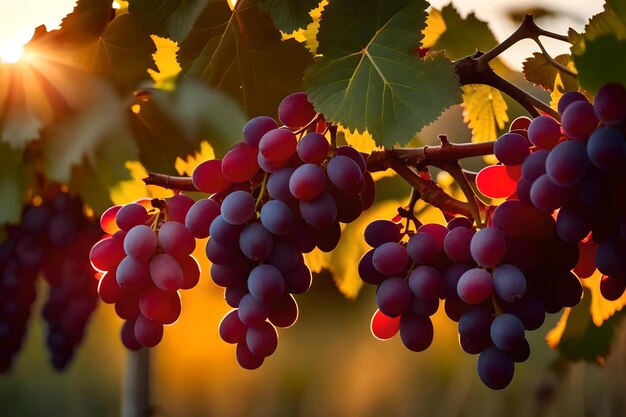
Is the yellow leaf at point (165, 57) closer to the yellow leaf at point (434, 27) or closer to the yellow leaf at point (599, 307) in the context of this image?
the yellow leaf at point (434, 27)

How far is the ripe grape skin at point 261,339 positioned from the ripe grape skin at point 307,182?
0.32 feet

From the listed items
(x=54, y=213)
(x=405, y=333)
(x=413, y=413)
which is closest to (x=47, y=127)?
(x=54, y=213)

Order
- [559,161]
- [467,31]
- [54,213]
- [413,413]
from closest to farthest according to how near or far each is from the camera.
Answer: [559,161], [467,31], [54,213], [413,413]

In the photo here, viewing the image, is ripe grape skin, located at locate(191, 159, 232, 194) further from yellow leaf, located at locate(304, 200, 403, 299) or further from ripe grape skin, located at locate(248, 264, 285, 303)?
yellow leaf, located at locate(304, 200, 403, 299)

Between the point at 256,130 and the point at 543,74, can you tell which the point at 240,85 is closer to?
the point at 256,130

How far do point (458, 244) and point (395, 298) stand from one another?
0.05 m

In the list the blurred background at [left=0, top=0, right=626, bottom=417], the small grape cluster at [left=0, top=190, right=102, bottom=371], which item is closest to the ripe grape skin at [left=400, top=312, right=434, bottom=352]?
the small grape cluster at [left=0, top=190, right=102, bottom=371]

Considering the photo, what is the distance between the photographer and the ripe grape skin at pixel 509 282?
0.45m

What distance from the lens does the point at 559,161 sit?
0.42 metres

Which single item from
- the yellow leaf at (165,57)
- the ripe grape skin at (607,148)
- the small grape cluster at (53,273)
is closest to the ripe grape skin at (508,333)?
the ripe grape skin at (607,148)

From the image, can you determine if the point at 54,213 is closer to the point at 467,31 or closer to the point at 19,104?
the point at 19,104

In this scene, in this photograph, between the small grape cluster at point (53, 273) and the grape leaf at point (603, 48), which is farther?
the small grape cluster at point (53, 273)

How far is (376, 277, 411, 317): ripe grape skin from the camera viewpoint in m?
0.48

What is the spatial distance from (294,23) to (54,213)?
61cm
